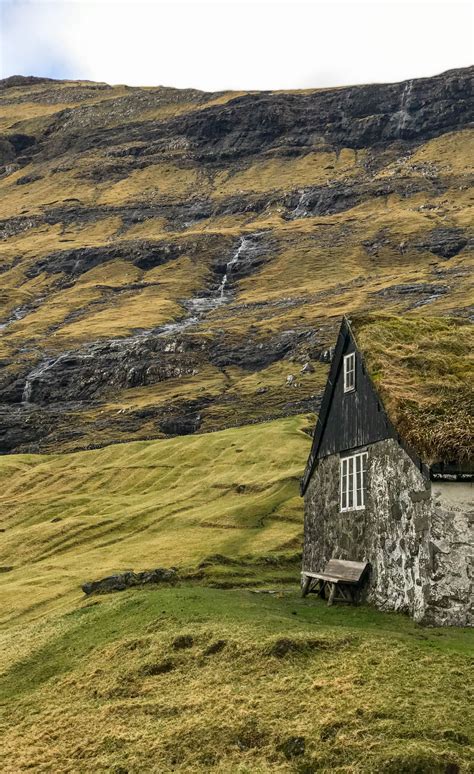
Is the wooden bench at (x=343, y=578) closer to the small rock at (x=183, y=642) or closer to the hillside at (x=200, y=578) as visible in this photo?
the hillside at (x=200, y=578)

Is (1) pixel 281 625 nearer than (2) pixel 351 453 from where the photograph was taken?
Yes

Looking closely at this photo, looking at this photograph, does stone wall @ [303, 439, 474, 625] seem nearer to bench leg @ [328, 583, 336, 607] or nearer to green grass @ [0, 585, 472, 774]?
green grass @ [0, 585, 472, 774]

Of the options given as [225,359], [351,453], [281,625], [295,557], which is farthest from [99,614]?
[225,359]

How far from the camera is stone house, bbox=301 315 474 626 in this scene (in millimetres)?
21531

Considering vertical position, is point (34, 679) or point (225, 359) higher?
point (225, 359)

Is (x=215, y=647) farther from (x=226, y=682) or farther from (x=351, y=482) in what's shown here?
(x=351, y=482)

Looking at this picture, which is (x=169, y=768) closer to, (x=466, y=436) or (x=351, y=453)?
(x=466, y=436)

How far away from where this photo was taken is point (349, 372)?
29406 mm

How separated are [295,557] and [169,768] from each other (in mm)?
28586

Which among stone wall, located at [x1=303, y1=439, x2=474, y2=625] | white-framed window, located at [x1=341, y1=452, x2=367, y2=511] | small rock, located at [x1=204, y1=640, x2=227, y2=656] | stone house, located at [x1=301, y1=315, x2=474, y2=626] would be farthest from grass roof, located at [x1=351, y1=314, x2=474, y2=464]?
small rock, located at [x1=204, y1=640, x2=227, y2=656]

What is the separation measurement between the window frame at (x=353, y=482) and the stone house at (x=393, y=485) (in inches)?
1.5

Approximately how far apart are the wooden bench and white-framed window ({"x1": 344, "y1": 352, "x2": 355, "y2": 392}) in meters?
6.38

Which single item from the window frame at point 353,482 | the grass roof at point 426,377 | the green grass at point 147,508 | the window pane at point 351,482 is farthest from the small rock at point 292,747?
the green grass at point 147,508

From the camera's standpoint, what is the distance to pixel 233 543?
160 feet
